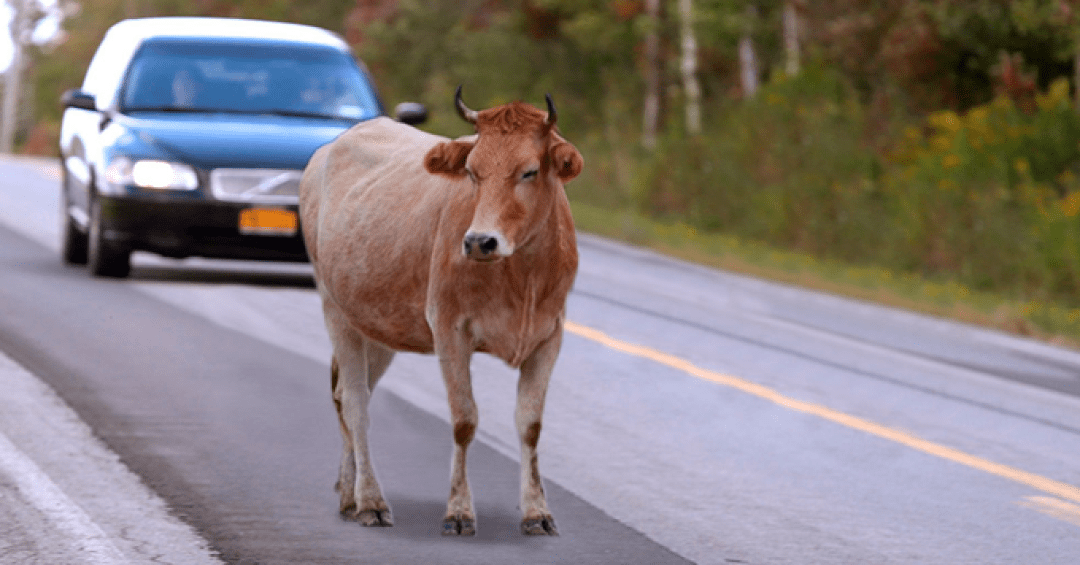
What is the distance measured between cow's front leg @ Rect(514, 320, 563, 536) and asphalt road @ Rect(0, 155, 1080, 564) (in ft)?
0.37

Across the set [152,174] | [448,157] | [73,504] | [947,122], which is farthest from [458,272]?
[947,122]

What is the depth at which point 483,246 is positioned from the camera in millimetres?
6957

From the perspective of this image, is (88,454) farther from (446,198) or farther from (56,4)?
(56,4)

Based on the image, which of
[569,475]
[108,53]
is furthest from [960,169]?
[569,475]

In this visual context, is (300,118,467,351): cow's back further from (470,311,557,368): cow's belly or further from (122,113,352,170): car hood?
(122,113,352,170): car hood

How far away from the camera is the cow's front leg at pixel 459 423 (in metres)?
7.43

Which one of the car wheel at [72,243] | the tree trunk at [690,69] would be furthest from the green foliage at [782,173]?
the car wheel at [72,243]

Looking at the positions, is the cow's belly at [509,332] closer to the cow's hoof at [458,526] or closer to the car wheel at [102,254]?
the cow's hoof at [458,526]

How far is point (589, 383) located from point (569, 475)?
289cm

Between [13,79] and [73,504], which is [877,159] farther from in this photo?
[13,79]

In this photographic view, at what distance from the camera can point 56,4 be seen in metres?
92.2

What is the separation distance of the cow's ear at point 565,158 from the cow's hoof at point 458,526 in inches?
53.2

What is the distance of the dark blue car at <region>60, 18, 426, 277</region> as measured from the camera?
14.9 meters

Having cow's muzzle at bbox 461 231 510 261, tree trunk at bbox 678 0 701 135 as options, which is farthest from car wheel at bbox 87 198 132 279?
tree trunk at bbox 678 0 701 135
